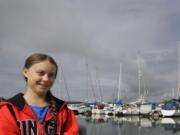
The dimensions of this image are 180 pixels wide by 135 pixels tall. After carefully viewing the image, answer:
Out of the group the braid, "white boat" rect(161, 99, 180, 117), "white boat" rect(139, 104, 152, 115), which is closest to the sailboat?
"white boat" rect(161, 99, 180, 117)

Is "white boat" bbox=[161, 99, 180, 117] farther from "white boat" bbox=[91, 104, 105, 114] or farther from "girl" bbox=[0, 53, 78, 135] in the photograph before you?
"girl" bbox=[0, 53, 78, 135]

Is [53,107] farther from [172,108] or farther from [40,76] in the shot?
[172,108]

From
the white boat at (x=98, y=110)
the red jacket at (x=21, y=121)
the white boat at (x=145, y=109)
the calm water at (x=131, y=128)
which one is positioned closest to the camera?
the red jacket at (x=21, y=121)

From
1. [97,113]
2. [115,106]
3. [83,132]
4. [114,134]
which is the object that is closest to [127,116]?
[115,106]

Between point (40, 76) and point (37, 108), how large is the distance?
0.26 m

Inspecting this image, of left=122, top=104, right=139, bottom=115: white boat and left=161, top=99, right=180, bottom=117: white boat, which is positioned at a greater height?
left=161, top=99, right=180, bottom=117: white boat

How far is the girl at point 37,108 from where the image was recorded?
2.82 metres

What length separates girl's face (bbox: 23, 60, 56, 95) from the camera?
9.59 ft

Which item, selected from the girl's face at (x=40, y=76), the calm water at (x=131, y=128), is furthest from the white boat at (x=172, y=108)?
the girl's face at (x=40, y=76)

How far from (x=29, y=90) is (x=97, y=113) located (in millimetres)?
98181

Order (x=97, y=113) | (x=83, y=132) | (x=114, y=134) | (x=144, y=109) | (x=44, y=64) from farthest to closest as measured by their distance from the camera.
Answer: (x=97, y=113) → (x=144, y=109) → (x=114, y=134) → (x=83, y=132) → (x=44, y=64)

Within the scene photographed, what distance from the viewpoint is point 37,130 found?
9.39ft

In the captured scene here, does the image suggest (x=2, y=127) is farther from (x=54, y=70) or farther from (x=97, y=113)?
(x=97, y=113)

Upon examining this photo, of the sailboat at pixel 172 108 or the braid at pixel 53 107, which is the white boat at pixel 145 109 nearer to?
the sailboat at pixel 172 108
